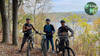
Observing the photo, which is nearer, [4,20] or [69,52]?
[69,52]

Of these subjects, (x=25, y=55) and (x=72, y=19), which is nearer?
(x=25, y=55)

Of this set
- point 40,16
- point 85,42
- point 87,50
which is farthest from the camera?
point 40,16

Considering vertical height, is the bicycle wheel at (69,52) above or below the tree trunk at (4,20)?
below

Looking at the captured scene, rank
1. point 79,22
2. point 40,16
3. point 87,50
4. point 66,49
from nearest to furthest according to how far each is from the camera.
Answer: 1. point 66,49
2. point 87,50
3. point 79,22
4. point 40,16

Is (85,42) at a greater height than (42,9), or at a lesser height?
lesser

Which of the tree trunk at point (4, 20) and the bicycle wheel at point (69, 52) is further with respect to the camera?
the tree trunk at point (4, 20)

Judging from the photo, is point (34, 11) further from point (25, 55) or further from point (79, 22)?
point (25, 55)

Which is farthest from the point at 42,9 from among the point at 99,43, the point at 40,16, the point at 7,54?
the point at 7,54

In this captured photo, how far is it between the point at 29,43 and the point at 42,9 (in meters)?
20.2

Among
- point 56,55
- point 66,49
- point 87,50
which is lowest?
point 87,50

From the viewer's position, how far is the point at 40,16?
90.9ft

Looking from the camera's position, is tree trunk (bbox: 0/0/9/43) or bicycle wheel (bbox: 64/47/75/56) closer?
bicycle wheel (bbox: 64/47/75/56)

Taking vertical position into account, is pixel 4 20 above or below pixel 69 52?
above

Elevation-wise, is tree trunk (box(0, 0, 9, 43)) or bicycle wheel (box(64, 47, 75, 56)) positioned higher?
tree trunk (box(0, 0, 9, 43))
